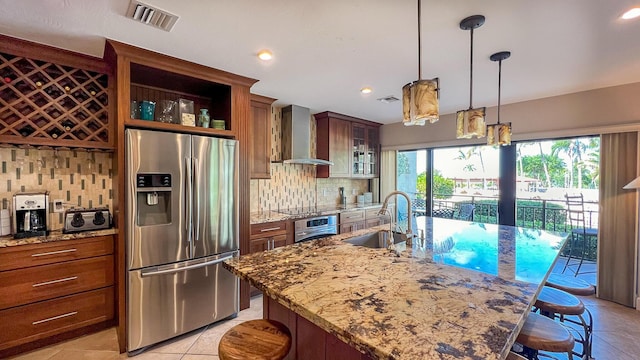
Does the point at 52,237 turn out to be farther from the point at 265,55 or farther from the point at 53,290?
the point at 265,55

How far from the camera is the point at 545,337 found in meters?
1.37

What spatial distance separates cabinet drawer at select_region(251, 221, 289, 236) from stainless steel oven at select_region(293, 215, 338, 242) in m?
0.17

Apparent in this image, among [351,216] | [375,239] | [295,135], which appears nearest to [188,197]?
[375,239]

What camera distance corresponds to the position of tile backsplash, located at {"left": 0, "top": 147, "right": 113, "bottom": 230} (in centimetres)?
232

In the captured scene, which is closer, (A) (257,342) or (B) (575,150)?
(A) (257,342)

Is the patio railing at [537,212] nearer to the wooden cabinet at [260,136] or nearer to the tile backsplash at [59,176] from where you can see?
the wooden cabinet at [260,136]

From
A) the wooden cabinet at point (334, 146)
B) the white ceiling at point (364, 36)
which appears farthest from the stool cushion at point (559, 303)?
the wooden cabinet at point (334, 146)

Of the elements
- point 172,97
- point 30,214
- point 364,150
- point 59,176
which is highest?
point 172,97

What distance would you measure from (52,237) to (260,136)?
213 centimetres

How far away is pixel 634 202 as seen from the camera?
2.96m

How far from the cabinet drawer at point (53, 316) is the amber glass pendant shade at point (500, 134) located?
3.67 meters

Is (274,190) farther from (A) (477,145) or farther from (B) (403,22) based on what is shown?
(A) (477,145)

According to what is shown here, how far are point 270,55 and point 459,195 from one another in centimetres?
382

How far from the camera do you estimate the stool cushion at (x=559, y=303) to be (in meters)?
1.69
